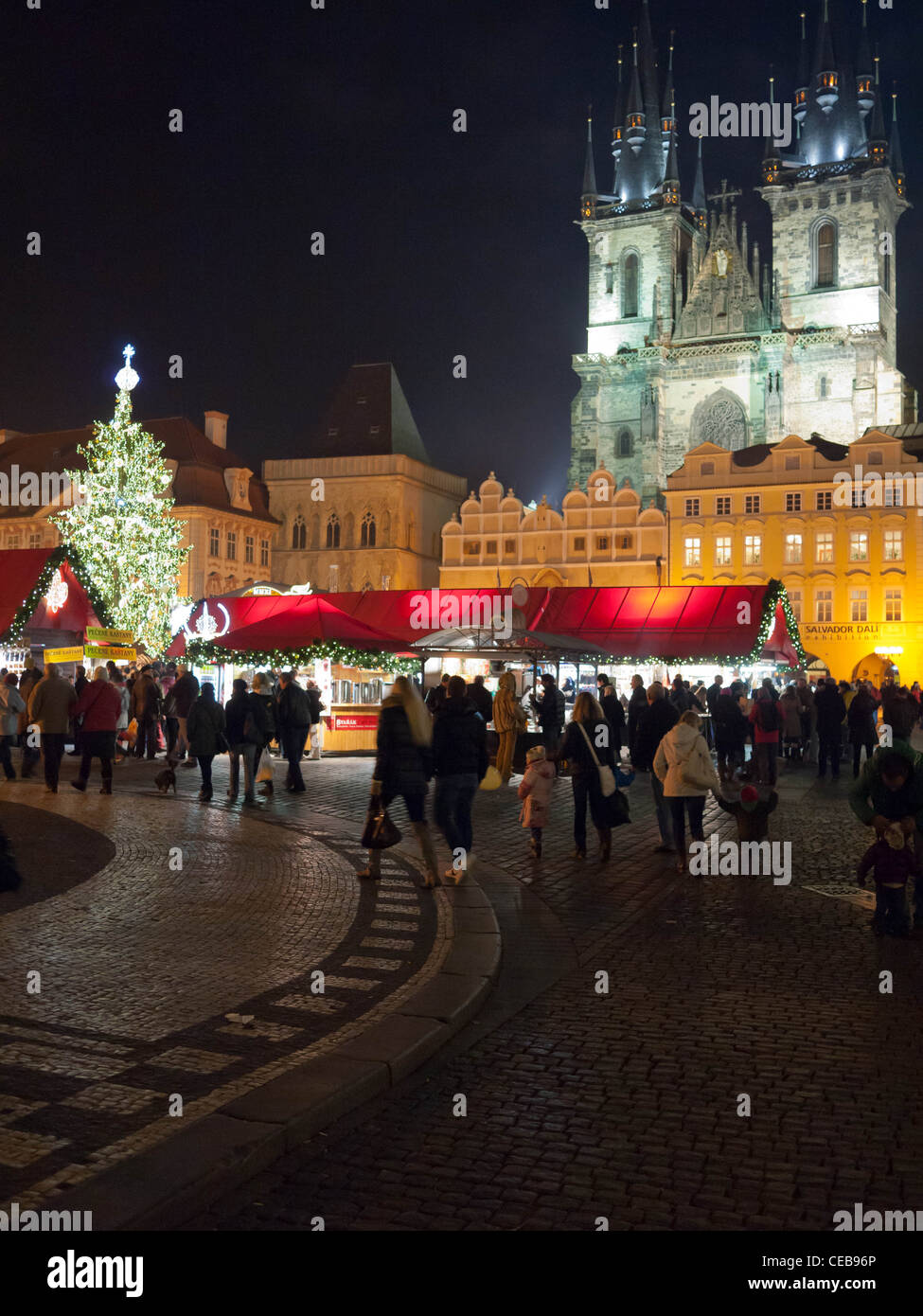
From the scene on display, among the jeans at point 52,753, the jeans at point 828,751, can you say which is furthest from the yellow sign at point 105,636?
the jeans at point 828,751

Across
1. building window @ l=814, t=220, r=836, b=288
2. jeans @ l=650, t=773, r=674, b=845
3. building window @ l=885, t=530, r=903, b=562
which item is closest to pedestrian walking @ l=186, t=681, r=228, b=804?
jeans @ l=650, t=773, r=674, b=845

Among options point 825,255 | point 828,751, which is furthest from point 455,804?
point 825,255

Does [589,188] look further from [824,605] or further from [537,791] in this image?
[537,791]

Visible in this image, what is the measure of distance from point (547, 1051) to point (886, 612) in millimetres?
50453

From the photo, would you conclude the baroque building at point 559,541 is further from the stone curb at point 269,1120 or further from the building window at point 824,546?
the stone curb at point 269,1120

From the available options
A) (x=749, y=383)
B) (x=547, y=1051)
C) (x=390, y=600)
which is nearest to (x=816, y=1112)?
Result: (x=547, y=1051)

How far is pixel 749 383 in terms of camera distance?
6806cm

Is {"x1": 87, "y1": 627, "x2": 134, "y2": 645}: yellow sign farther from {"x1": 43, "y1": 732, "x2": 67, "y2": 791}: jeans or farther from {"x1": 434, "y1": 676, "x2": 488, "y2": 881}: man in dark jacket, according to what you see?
{"x1": 434, "y1": 676, "x2": 488, "y2": 881}: man in dark jacket

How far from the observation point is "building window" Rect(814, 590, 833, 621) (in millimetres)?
53438

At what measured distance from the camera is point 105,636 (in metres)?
24.2

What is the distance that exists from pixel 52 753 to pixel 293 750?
3.22m

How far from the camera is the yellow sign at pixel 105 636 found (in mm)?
24000

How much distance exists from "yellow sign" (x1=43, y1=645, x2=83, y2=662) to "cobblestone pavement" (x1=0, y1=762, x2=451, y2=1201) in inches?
482

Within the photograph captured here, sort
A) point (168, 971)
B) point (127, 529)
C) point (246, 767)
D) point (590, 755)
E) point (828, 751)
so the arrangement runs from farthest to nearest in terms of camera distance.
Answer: point (127, 529) → point (828, 751) → point (246, 767) → point (590, 755) → point (168, 971)
